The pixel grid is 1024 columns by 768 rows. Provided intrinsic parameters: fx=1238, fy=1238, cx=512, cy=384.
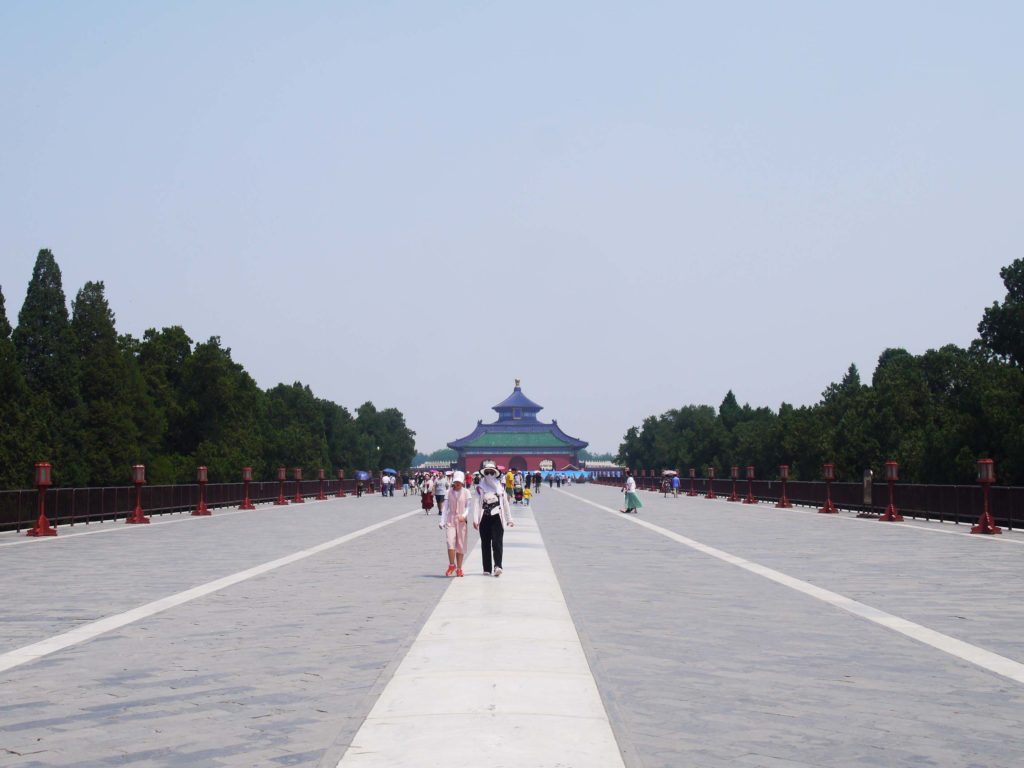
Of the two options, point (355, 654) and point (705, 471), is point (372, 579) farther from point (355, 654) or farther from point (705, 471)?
point (705, 471)

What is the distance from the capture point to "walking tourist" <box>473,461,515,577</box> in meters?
17.2

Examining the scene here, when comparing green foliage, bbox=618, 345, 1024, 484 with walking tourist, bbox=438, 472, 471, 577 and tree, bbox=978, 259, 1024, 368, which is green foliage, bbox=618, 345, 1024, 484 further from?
walking tourist, bbox=438, 472, 471, 577

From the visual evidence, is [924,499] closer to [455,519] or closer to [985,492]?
[985,492]

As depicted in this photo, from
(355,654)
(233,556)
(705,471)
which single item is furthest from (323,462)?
(355,654)

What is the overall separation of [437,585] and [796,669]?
24.3 ft

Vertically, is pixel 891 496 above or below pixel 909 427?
below

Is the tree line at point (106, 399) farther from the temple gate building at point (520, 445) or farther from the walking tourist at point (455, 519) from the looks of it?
the temple gate building at point (520, 445)

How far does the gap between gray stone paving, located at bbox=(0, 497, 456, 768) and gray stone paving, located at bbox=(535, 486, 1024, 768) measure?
1.86m

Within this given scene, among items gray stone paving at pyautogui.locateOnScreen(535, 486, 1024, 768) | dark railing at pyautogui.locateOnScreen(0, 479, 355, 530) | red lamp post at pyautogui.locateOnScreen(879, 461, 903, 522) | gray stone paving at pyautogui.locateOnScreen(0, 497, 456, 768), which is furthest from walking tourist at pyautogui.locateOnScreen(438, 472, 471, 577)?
red lamp post at pyautogui.locateOnScreen(879, 461, 903, 522)

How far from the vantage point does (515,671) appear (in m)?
8.97

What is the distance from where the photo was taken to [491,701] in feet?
25.6

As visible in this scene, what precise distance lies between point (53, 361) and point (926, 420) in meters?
42.7

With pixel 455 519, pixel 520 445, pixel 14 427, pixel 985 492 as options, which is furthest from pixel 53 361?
pixel 520 445

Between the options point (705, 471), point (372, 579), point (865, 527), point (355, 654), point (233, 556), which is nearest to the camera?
A: point (355, 654)
